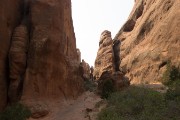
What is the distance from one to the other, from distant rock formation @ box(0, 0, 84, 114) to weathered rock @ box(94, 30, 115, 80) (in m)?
13.1

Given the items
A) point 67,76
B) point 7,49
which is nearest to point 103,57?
point 67,76

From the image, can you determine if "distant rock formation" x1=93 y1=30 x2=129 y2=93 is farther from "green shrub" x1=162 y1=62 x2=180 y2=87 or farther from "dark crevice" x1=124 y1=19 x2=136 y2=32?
"green shrub" x1=162 y1=62 x2=180 y2=87

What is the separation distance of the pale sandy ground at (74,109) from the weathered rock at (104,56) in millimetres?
12796

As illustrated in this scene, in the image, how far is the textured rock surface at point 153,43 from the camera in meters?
27.7

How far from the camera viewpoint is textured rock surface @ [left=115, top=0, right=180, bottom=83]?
27719mm

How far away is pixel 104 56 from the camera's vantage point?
1455 inches

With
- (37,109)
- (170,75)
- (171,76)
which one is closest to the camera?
(37,109)

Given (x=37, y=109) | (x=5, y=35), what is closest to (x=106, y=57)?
(x=5, y=35)

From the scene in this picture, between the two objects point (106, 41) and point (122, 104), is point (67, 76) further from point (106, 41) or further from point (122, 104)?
point (106, 41)

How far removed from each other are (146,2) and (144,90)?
59.0 feet

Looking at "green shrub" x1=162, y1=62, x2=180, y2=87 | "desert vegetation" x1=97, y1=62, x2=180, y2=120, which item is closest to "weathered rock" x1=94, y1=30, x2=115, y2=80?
"green shrub" x1=162, y1=62, x2=180, y2=87

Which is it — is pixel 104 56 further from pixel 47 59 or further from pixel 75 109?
pixel 75 109

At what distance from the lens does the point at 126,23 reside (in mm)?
39812

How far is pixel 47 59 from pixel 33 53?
85cm
